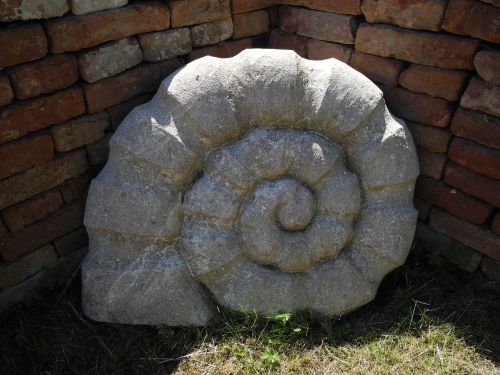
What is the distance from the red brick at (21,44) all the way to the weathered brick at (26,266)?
86cm

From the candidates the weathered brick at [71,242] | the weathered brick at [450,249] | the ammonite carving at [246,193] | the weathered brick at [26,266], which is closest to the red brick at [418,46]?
the ammonite carving at [246,193]

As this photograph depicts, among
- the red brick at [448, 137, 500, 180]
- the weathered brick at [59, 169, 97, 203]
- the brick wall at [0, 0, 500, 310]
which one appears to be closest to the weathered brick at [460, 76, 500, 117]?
the brick wall at [0, 0, 500, 310]

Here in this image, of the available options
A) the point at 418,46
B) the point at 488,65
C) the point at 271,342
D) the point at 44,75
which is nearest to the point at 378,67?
the point at 418,46

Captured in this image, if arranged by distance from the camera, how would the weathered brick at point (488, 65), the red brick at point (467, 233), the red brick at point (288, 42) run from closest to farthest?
the weathered brick at point (488, 65)
the red brick at point (467, 233)
the red brick at point (288, 42)

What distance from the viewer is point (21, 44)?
65.3 inches

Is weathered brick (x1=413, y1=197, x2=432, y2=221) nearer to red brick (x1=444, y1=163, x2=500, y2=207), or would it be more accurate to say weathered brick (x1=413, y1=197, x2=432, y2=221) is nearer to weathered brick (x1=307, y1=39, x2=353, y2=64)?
red brick (x1=444, y1=163, x2=500, y2=207)

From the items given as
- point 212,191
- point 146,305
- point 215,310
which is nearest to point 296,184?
point 212,191

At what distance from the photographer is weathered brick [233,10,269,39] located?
2.30m

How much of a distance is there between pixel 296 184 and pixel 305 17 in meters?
0.98

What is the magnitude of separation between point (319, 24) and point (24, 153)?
1.52 metres

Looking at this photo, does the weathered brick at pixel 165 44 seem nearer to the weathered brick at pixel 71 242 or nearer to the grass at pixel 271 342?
the weathered brick at pixel 71 242

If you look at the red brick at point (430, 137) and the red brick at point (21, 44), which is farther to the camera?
the red brick at point (430, 137)

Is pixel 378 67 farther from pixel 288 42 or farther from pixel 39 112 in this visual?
pixel 39 112

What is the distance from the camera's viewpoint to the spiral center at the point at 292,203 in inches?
72.5
